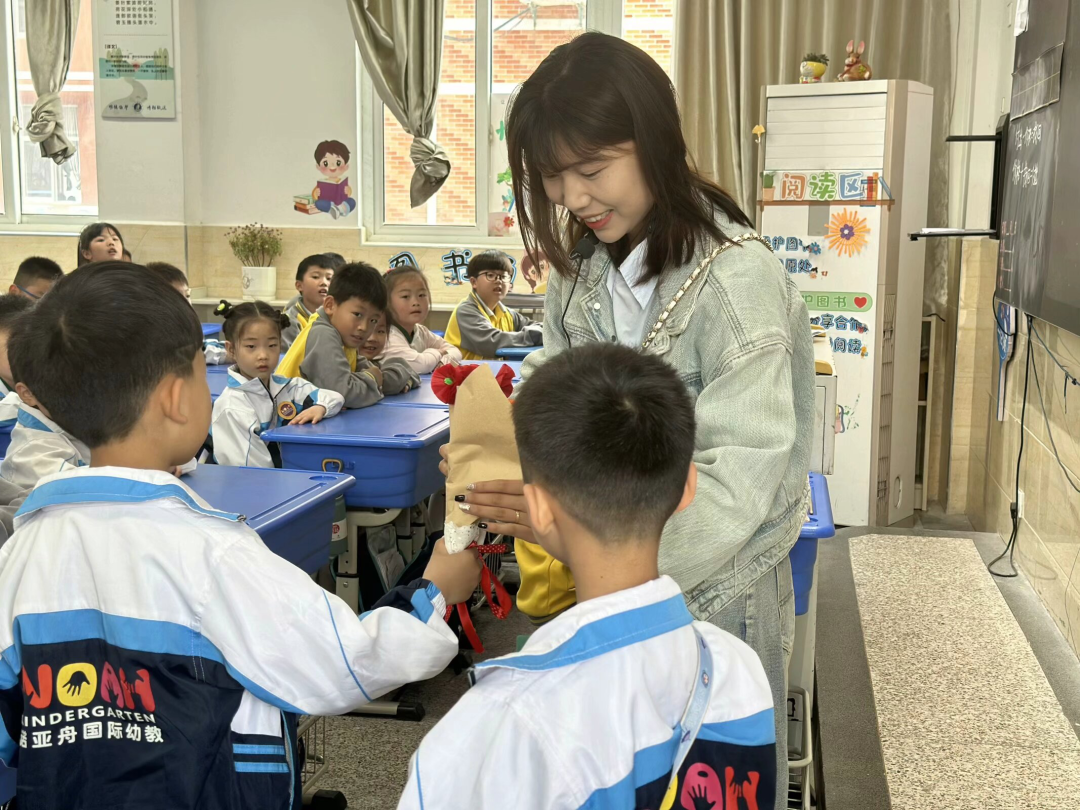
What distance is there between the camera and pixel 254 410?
3059 millimetres

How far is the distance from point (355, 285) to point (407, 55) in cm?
353

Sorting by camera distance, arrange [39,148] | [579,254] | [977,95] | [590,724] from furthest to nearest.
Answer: [39,148] → [977,95] → [579,254] → [590,724]

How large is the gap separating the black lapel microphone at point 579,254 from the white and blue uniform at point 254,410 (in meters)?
1.82

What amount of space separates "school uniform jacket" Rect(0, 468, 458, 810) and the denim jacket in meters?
0.33

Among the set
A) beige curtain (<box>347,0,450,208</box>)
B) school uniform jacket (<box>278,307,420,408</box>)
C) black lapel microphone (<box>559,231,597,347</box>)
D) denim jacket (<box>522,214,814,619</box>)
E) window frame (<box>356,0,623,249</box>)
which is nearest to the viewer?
denim jacket (<box>522,214,814,619</box>)

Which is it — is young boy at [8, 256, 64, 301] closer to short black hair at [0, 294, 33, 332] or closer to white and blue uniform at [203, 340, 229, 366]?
white and blue uniform at [203, 340, 229, 366]

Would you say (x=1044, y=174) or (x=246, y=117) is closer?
(x=1044, y=174)

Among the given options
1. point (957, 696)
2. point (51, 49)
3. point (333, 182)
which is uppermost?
point (51, 49)

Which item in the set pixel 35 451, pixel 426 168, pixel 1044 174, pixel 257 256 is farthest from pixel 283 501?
pixel 257 256

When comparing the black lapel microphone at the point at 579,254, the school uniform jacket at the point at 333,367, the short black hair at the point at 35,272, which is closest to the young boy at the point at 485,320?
the school uniform jacket at the point at 333,367

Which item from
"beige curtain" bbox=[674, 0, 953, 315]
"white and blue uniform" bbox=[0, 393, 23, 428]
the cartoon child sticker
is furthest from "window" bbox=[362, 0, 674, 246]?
"white and blue uniform" bbox=[0, 393, 23, 428]

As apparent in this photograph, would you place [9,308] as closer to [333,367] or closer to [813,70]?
[333,367]

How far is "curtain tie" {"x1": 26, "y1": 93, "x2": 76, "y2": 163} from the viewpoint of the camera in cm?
691

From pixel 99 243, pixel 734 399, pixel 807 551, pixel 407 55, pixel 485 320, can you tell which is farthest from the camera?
pixel 407 55
